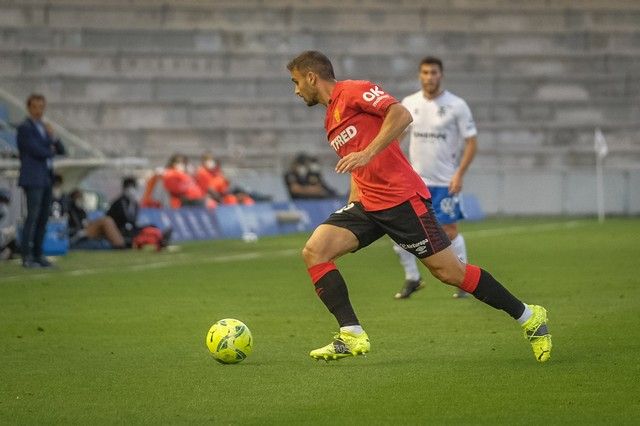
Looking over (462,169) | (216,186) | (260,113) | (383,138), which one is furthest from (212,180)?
(383,138)

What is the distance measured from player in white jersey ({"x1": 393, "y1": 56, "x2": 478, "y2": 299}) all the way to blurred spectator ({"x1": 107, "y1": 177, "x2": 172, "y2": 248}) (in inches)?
410

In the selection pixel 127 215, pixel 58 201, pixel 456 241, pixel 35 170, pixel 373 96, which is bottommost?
pixel 127 215

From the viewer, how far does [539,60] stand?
44250 mm

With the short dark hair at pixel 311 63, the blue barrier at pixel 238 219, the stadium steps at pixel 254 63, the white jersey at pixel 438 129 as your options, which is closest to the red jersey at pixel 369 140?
the short dark hair at pixel 311 63

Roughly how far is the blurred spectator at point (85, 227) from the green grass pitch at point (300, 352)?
4.92m

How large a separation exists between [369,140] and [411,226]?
1.95 feet

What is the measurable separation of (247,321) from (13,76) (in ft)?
97.1

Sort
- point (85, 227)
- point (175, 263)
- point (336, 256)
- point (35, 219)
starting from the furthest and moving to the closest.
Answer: point (85, 227), point (175, 263), point (35, 219), point (336, 256)

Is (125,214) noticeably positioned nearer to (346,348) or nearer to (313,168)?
(313,168)

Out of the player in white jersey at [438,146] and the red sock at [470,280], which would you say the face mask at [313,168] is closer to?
the player in white jersey at [438,146]

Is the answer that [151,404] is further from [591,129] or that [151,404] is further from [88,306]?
[591,129]

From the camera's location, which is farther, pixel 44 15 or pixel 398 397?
pixel 44 15

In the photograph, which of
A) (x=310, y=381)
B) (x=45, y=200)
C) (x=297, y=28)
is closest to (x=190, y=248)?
(x=45, y=200)

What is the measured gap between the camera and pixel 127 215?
2488 centimetres
